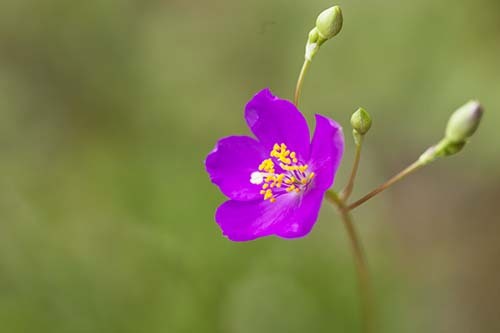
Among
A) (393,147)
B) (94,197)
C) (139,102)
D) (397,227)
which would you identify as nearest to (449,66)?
(393,147)

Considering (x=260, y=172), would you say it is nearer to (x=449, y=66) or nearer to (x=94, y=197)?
(x=94, y=197)

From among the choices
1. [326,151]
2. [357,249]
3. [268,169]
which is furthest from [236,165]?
[357,249]

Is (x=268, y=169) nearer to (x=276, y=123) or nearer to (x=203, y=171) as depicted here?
(x=276, y=123)

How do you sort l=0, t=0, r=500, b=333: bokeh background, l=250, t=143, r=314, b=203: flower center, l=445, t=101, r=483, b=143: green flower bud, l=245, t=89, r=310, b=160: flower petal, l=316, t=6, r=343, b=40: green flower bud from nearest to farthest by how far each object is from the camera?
l=445, t=101, r=483, b=143: green flower bud, l=316, t=6, r=343, b=40: green flower bud, l=245, t=89, r=310, b=160: flower petal, l=250, t=143, r=314, b=203: flower center, l=0, t=0, r=500, b=333: bokeh background

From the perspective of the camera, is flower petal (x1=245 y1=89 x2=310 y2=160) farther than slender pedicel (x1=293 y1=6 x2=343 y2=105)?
Yes

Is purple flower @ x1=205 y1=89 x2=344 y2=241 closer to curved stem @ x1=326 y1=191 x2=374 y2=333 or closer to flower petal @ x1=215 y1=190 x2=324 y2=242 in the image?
flower petal @ x1=215 y1=190 x2=324 y2=242

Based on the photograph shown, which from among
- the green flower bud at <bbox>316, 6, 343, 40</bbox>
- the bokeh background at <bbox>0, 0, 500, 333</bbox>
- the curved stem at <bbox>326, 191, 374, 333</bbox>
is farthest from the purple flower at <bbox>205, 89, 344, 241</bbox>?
the bokeh background at <bbox>0, 0, 500, 333</bbox>

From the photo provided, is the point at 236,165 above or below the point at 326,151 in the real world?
above

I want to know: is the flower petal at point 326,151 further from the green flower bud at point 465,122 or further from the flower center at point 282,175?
the green flower bud at point 465,122
